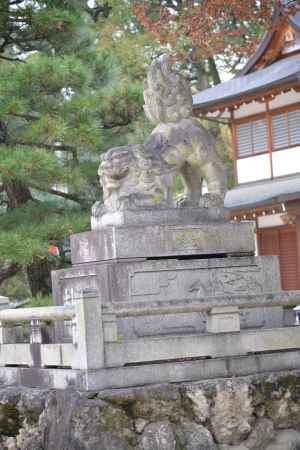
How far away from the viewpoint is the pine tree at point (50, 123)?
14.6m

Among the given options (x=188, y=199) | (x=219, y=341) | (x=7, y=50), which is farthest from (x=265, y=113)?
(x=219, y=341)

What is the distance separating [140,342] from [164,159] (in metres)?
2.58

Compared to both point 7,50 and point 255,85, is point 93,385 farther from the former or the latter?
point 255,85

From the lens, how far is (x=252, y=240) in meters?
10.4

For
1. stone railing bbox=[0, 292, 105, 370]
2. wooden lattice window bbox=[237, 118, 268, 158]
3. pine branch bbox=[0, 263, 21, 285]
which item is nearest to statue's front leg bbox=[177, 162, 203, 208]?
stone railing bbox=[0, 292, 105, 370]

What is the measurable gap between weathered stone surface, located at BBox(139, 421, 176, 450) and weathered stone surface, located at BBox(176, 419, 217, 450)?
11 cm

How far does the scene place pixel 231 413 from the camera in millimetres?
8688

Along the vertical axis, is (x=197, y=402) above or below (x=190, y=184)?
below

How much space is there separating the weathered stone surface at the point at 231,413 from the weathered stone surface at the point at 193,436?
0.14 meters

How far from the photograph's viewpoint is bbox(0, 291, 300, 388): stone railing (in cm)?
852

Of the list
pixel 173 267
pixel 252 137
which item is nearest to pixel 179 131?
pixel 173 267

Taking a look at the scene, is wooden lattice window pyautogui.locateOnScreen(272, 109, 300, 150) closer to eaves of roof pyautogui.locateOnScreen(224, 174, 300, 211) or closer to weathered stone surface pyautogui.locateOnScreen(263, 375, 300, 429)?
eaves of roof pyautogui.locateOnScreen(224, 174, 300, 211)

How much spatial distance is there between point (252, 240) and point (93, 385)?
287 cm

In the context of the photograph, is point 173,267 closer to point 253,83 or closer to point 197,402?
point 197,402
